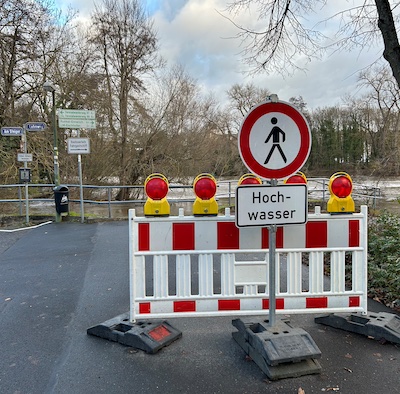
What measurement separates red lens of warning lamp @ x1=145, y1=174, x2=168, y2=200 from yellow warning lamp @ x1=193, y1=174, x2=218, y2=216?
276mm

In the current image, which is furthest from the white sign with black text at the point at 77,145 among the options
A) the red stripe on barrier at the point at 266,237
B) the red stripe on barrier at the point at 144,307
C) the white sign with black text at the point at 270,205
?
the white sign with black text at the point at 270,205

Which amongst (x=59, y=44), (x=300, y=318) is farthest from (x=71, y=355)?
Result: (x=59, y=44)

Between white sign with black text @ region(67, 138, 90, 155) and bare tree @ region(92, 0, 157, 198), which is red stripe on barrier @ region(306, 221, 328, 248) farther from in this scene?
bare tree @ region(92, 0, 157, 198)

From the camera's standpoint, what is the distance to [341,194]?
9.75 feet

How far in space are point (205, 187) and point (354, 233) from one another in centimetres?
136

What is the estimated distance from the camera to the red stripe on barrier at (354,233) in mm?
2971

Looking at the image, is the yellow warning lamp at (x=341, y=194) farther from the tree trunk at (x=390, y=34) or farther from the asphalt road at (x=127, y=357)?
the tree trunk at (x=390, y=34)

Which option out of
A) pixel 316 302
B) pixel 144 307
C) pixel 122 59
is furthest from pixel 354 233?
pixel 122 59

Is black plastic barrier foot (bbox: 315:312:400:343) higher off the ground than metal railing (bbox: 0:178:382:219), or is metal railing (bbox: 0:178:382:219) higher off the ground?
metal railing (bbox: 0:178:382:219)

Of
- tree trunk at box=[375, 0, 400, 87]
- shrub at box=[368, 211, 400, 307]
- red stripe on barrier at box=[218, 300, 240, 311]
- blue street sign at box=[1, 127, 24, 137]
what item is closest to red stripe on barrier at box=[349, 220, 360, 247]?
red stripe on barrier at box=[218, 300, 240, 311]

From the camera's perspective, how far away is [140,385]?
228cm

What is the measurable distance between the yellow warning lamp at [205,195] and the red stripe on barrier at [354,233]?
1.19 meters

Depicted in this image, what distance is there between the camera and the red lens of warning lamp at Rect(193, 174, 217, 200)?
294 cm

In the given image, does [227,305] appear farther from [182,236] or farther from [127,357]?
[127,357]
